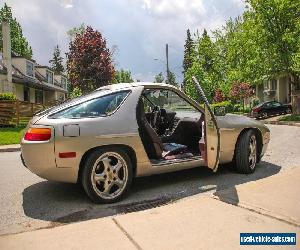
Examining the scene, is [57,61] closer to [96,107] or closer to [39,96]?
[39,96]

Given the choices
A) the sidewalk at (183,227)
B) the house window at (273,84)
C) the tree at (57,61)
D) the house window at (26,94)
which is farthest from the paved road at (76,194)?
the tree at (57,61)

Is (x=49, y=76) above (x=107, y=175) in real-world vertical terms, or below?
above

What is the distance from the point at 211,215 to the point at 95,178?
152 cm

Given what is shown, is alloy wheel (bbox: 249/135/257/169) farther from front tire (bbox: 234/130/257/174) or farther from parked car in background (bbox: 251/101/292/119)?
parked car in background (bbox: 251/101/292/119)

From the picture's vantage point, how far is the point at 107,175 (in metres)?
4.88

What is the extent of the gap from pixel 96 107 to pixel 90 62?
121 ft

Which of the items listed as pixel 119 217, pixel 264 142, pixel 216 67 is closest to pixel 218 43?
pixel 216 67

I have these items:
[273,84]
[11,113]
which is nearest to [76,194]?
[11,113]

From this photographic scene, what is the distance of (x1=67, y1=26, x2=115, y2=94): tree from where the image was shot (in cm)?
4091

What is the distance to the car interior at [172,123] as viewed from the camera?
589cm

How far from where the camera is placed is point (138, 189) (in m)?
5.63

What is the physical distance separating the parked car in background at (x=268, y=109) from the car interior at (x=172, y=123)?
25445mm

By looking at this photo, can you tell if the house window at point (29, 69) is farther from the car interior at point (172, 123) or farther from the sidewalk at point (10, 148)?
the car interior at point (172, 123)

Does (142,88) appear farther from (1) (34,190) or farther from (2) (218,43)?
(2) (218,43)
